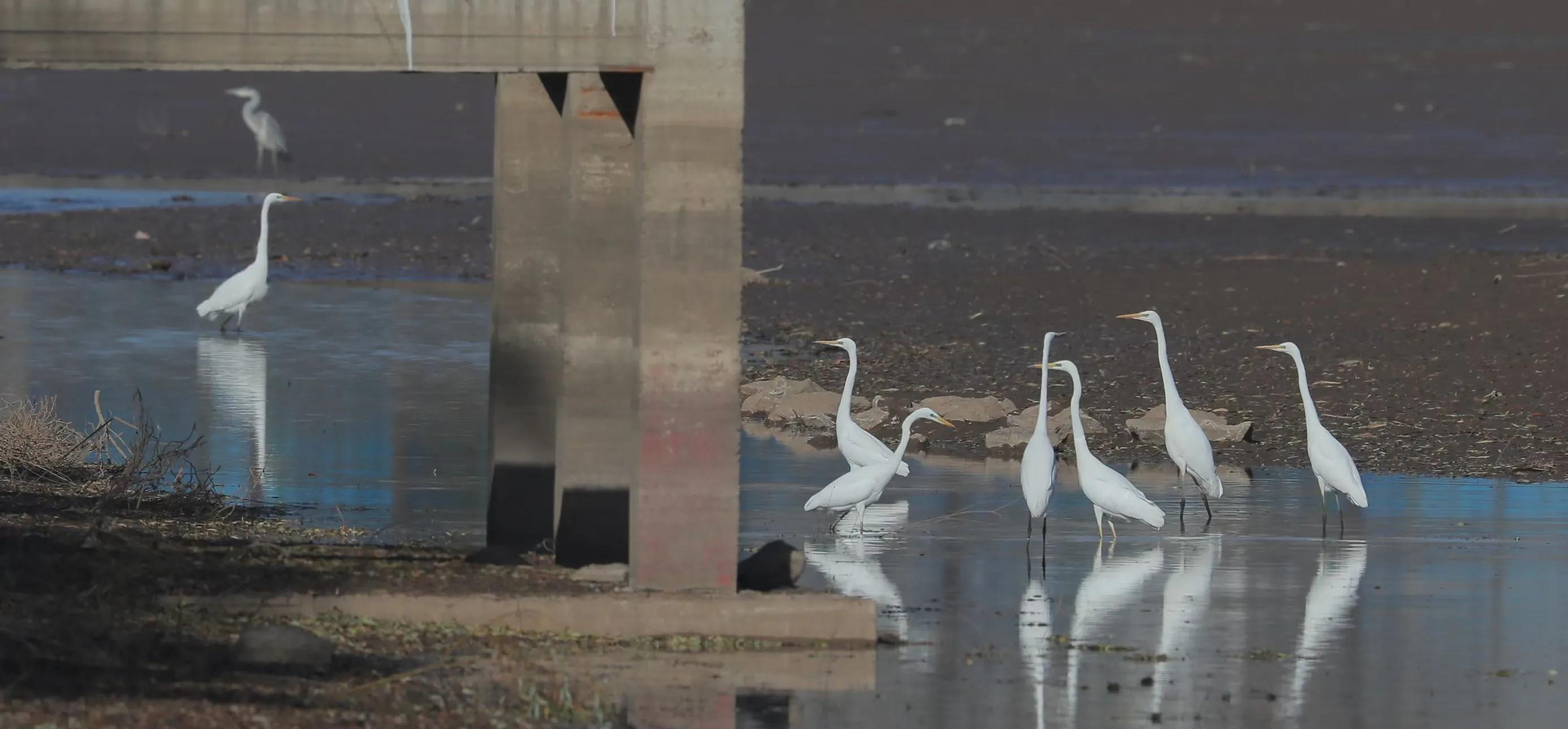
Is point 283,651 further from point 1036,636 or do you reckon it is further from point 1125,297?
point 1125,297

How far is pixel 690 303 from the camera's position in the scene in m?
9.14

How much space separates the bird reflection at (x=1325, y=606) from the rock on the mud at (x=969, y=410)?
3742mm

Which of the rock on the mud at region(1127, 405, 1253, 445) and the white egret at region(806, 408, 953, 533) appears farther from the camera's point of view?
the rock on the mud at region(1127, 405, 1253, 445)

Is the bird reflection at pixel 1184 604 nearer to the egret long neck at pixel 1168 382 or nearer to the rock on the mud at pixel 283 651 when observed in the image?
the egret long neck at pixel 1168 382

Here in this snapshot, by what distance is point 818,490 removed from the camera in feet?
42.7

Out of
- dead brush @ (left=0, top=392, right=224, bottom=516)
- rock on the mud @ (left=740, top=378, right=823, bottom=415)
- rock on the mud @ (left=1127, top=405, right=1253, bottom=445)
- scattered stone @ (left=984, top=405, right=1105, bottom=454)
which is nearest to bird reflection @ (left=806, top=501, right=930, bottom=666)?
scattered stone @ (left=984, top=405, right=1105, bottom=454)

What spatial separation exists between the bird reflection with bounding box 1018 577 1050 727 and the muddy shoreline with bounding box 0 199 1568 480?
4037mm

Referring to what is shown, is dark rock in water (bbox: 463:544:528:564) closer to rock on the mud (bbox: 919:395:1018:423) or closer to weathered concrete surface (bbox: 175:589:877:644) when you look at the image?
weathered concrete surface (bbox: 175:589:877:644)

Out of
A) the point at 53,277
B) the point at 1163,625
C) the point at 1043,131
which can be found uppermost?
the point at 1043,131

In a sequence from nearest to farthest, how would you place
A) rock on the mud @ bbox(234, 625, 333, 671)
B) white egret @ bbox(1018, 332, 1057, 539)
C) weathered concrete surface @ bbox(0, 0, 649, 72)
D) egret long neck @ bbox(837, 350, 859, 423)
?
1. rock on the mud @ bbox(234, 625, 333, 671)
2. weathered concrete surface @ bbox(0, 0, 649, 72)
3. white egret @ bbox(1018, 332, 1057, 539)
4. egret long neck @ bbox(837, 350, 859, 423)

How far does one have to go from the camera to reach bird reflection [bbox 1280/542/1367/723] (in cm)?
870

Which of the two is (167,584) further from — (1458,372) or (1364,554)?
(1458,372)

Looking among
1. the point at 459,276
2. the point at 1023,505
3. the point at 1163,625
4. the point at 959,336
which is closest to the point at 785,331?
the point at 959,336

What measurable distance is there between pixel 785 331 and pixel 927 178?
12.9 meters
